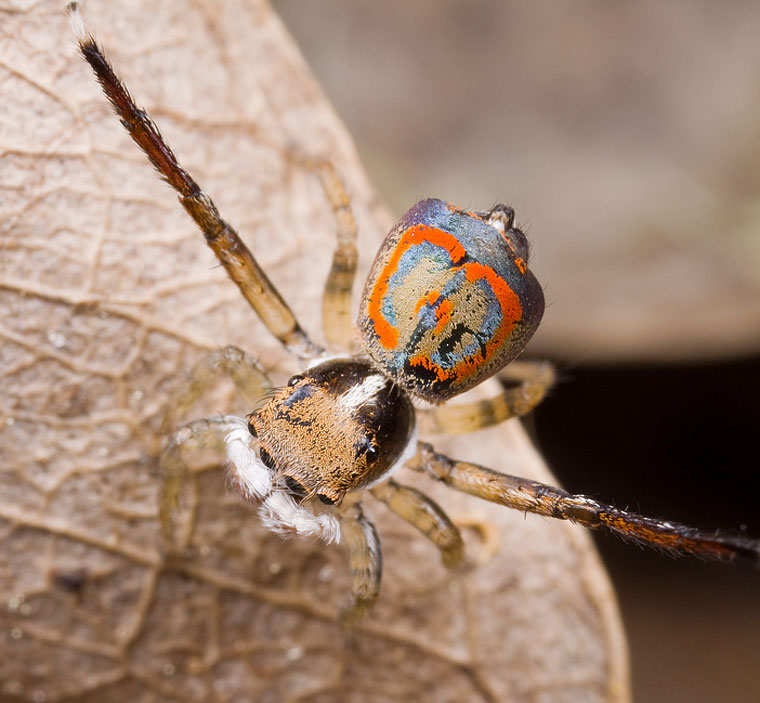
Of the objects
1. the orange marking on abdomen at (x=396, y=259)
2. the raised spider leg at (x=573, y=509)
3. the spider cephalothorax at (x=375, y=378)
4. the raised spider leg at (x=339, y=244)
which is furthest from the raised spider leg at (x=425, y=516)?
the raised spider leg at (x=339, y=244)

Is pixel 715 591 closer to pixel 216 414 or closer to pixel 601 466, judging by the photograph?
pixel 601 466

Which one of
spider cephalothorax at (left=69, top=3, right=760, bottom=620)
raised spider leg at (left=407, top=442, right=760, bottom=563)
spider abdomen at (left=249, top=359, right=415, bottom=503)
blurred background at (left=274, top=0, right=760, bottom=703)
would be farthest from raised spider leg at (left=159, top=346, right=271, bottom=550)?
blurred background at (left=274, top=0, right=760, bottom=703)

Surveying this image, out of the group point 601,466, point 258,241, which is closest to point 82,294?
point 258,241

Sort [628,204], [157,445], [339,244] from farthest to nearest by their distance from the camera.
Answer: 1. [628,204]
2. [339,244]
3. [157,445]

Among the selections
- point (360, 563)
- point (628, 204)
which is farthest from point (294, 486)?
point (628, 204)

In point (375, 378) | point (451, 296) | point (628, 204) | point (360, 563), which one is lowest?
point (360, 563)

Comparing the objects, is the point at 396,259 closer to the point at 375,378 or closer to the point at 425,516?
the point at 375,378

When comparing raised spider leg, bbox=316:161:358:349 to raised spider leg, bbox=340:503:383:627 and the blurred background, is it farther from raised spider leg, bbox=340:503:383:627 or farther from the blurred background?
the blurred background
